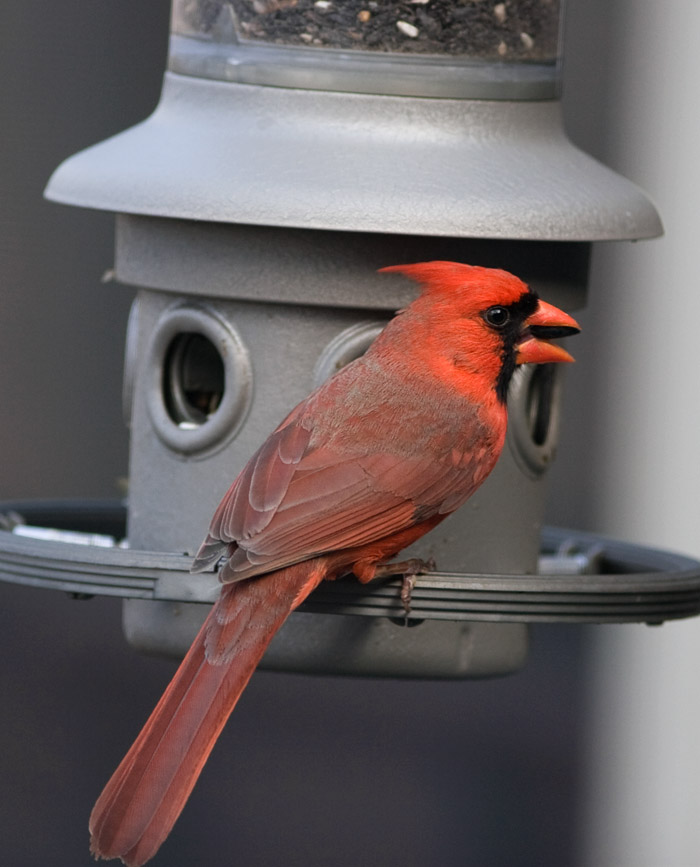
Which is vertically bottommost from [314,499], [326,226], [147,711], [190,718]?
[147,711]

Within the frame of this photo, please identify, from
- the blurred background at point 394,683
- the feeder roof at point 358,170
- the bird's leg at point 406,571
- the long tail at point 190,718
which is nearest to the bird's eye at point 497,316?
the feeder roof at point 358,170

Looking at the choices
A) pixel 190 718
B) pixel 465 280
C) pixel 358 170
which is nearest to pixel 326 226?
pixel 358 170

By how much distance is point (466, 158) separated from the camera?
3279mm

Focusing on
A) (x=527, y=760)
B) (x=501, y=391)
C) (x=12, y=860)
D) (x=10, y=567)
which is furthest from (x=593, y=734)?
(x=10, y=567)

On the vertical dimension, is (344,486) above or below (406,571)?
above

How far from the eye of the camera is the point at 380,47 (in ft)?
11.0

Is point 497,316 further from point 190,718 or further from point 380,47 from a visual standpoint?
point 190,718

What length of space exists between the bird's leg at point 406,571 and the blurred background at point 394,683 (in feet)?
7.89

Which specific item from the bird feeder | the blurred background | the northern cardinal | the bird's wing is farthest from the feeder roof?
the blurred background

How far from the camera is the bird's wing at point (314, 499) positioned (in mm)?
2877

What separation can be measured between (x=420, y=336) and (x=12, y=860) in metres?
3.43

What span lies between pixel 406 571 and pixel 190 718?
1.48 ft

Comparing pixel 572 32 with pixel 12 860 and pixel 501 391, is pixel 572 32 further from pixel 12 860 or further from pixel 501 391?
pixel 12 860

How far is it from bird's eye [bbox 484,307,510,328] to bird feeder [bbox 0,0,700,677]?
151mm
